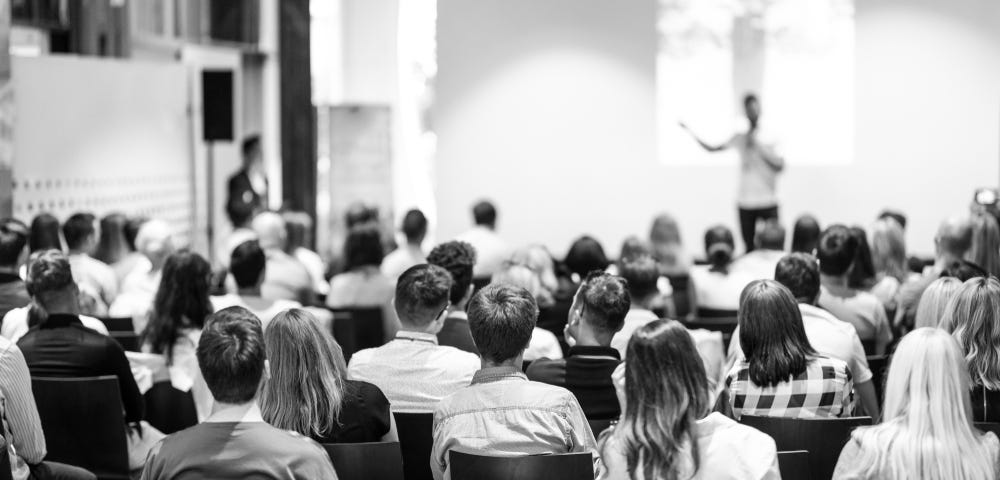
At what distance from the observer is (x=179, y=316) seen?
4.99 m

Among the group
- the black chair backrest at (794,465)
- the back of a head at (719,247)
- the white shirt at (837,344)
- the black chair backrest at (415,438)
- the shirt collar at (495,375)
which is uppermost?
the back of a head at (719,247)

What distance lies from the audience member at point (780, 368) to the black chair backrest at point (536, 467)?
0.82m

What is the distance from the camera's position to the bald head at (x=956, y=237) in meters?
5.82

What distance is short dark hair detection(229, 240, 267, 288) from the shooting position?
5297mm

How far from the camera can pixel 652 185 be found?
11.7 m

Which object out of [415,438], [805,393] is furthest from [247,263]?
[805,393]

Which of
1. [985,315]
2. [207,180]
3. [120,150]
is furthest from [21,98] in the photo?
[985,315]

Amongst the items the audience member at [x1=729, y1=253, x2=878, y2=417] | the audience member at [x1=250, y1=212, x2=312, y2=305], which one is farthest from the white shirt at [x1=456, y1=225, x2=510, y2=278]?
the audience member at [x1=729, y1=253, x2=878, y2=417]

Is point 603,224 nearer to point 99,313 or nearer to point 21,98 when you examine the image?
point 21,98

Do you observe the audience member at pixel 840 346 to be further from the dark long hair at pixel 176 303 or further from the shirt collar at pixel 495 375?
the dark long hair at pixel 176 303

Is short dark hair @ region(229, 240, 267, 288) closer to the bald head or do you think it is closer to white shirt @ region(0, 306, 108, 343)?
white shirt @ region(0, 306, 108, 343)

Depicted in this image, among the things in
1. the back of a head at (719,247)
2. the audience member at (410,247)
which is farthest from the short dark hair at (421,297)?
the audience member at (410,247)

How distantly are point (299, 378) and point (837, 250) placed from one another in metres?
2.85

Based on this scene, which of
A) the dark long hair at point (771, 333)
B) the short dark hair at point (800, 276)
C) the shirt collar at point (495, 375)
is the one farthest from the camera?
the short dark hair at point (800, 276)
